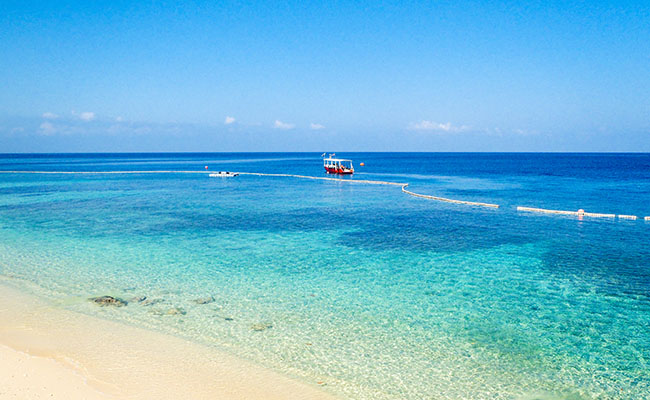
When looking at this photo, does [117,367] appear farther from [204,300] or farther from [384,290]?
[384,290]

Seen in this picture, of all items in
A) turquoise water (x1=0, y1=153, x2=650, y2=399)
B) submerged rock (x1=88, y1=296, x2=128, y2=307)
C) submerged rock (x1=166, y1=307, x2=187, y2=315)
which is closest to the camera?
turquoise water (x1=0, y1=153, x2=650, y2=399)

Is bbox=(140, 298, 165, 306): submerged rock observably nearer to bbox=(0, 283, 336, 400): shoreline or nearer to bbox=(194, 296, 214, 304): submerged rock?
bbox=(194, 296, 214, 304): submerged rock

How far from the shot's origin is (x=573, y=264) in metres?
17.0

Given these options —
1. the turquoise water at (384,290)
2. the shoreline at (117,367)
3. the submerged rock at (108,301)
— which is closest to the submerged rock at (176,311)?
the turquoise water at (384,290)

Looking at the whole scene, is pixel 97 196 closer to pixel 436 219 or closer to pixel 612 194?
pixel 436 219

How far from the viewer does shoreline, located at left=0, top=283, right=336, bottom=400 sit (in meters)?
7.83

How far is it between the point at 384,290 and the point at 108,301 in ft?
26.5

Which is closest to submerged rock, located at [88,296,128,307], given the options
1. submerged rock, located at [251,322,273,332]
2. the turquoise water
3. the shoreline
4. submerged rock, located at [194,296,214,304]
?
the turquoise water

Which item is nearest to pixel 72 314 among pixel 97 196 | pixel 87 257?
pixel 87 257

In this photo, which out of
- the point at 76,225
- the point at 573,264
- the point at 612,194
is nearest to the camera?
the point at 573,264

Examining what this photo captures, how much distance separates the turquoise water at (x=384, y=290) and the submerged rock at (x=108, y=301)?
268 millimetres

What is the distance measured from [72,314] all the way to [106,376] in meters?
4.07

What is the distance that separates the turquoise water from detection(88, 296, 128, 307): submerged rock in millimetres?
268

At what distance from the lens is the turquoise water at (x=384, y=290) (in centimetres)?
891
